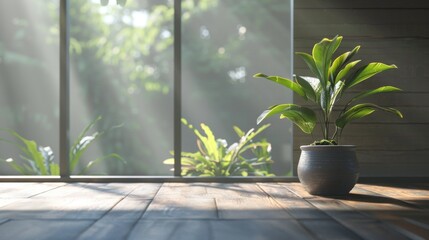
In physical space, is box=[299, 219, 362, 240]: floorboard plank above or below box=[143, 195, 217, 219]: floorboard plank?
above

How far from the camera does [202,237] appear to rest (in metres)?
1.50

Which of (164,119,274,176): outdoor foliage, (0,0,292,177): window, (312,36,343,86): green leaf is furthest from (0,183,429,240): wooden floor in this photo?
(0,0,292,177): window

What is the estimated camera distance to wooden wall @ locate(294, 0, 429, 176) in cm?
330

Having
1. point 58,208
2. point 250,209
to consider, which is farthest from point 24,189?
point 250,209

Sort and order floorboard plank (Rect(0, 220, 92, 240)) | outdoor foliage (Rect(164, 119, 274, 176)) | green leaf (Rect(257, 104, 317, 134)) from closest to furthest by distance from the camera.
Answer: floorboard plank (Rect(0, 220, 92, 240)) < green leaf (Rect(257, 104, 317, 134)) < outdoor foliage (Rect(164, 119, 274, 176))

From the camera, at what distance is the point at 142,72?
Answer: 9.09 m

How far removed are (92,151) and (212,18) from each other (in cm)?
302

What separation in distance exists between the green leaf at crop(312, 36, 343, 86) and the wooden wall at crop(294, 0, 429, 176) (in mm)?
709

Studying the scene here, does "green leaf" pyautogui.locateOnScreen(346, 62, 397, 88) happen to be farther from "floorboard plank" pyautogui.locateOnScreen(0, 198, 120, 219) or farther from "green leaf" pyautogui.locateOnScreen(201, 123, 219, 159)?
"green leaf" pyautogui.locateOnScreen(201, 123, 219, 159)

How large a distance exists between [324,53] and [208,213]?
41.9 inches

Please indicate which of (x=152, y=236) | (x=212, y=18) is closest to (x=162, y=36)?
(x=212, y=18)

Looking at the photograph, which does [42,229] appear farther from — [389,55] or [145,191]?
[389,55]

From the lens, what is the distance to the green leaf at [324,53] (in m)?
2.51

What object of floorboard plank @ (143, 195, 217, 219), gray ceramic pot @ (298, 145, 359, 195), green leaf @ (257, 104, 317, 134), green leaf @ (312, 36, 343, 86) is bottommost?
floorboard plank @ (143, 195, 217, 219)
